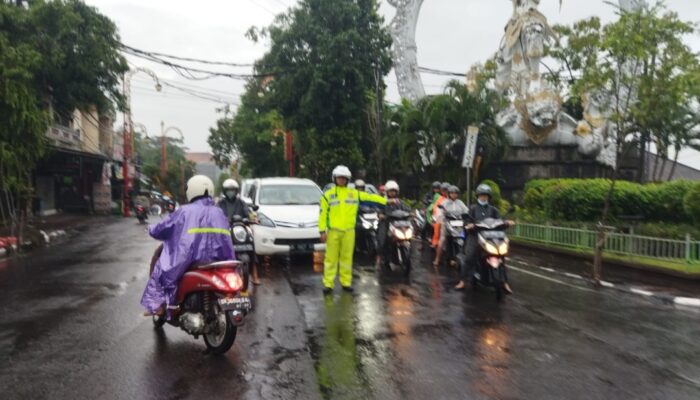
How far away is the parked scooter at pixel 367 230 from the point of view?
1346 centimetres

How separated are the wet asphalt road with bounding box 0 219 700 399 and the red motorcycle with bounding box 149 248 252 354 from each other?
0.75ft

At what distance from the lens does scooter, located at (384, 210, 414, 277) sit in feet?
35.7

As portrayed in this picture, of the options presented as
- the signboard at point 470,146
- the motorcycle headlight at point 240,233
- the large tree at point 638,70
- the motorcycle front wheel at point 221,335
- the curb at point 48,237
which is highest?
the large tree at point 638,70

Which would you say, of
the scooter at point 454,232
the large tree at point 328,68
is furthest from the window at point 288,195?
the large tree at point 328,68

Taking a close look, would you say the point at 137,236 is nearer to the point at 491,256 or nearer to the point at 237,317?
the point at 491,256

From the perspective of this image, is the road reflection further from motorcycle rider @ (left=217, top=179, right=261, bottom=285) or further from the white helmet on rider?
the white helmet on rider

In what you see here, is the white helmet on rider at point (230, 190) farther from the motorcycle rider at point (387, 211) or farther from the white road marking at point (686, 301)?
the white road marking at point (686, 301)

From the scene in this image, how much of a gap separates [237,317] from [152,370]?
2.73 ft

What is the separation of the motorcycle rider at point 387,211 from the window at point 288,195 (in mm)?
2182

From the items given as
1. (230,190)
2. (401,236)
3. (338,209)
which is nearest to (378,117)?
(401,236)

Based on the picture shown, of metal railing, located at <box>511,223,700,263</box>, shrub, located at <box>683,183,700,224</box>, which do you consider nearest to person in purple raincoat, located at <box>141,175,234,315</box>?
metal railing, located at <box>511,223,700,263</box>

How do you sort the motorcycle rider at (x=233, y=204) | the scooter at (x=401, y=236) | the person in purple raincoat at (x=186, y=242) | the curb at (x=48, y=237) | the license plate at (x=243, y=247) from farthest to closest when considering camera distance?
the curb at (x=48, y=237)
the scooter at (x=401, y=236)
the motorcycle rider at (x=233, y=204)
the license plate at (x=243, y=247)
the person in purple raincoat at (x=186, y=242)

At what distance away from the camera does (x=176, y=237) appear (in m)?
5.82

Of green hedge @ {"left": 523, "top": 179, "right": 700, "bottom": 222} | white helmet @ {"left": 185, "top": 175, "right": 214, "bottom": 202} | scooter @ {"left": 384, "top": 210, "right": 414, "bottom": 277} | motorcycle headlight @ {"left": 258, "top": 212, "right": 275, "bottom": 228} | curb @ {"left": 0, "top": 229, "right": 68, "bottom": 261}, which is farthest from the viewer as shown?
curb @ {"left": 0, "top": 229, "right": 68, "bottom": 261}
